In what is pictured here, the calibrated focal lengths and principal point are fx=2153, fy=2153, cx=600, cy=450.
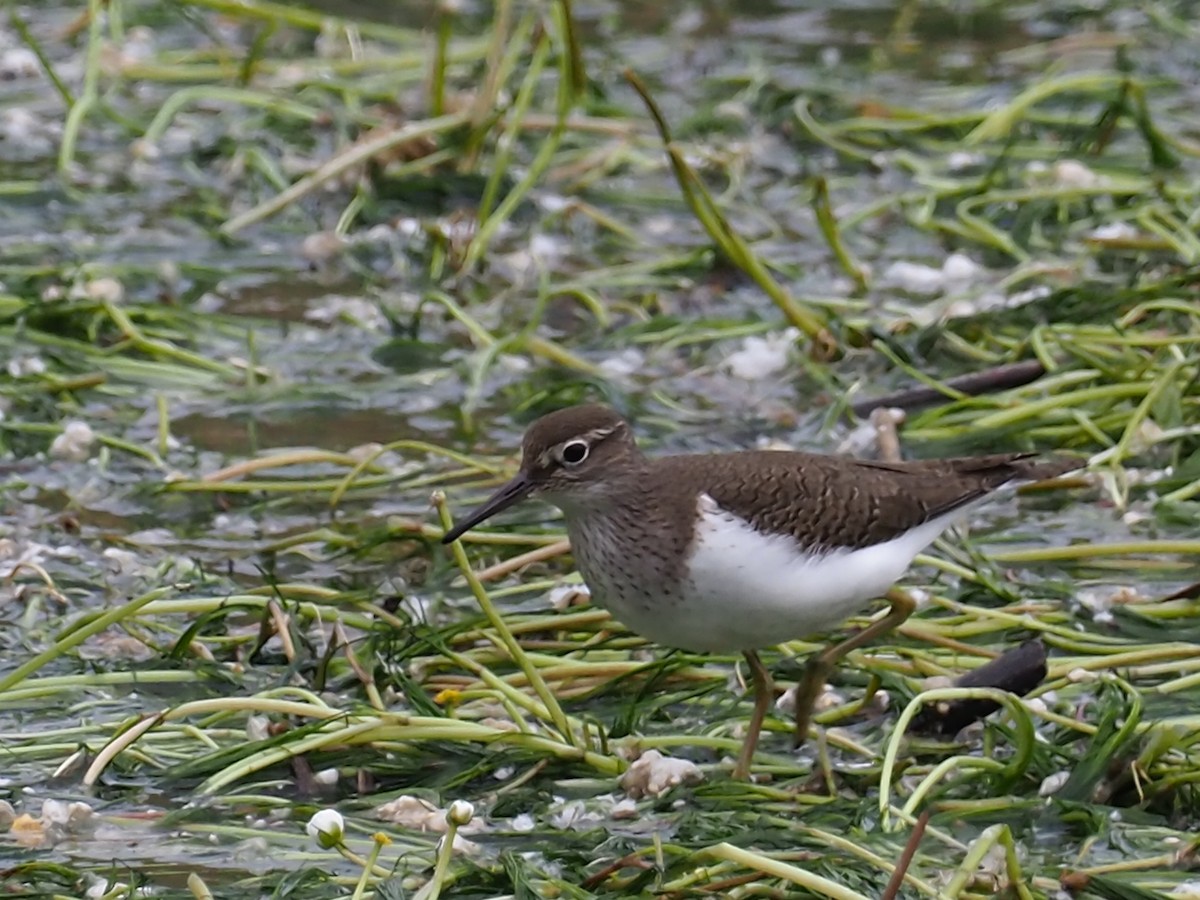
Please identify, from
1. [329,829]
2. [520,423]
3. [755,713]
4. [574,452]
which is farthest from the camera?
[520,423]

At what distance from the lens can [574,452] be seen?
5.75 metres

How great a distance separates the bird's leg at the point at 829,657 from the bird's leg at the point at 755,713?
0.33 ft

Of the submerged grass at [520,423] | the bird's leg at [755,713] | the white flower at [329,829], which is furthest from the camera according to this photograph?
the bird's leg at [755,713]

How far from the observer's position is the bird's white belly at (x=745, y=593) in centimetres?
529

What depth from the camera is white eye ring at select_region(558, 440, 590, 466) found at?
5734mm

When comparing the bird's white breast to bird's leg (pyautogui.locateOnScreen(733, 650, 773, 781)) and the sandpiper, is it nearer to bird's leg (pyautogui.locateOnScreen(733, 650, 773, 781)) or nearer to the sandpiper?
the sandpiper

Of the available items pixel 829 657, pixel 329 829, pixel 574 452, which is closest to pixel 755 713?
pixel 829 657

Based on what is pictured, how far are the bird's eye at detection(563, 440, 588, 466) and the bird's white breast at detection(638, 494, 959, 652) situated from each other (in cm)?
39

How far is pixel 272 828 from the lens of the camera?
530 cm

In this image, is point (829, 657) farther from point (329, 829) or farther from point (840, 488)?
point (329, 829)

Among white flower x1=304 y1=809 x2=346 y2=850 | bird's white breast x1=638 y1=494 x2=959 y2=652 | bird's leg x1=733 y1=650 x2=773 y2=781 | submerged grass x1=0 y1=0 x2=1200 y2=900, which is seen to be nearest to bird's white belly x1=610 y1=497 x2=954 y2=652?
bird's white breast x1=638 y1=494 x2=959 y2=652

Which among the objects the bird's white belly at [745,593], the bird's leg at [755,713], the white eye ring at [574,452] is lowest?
the bird's leg at [755,713]

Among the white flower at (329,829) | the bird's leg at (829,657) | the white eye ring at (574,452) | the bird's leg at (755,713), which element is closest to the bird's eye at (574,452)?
the white eye ring at (574,452)

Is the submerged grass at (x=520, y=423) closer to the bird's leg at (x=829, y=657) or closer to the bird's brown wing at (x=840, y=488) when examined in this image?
the bird's leg at (x=829, y=657)
